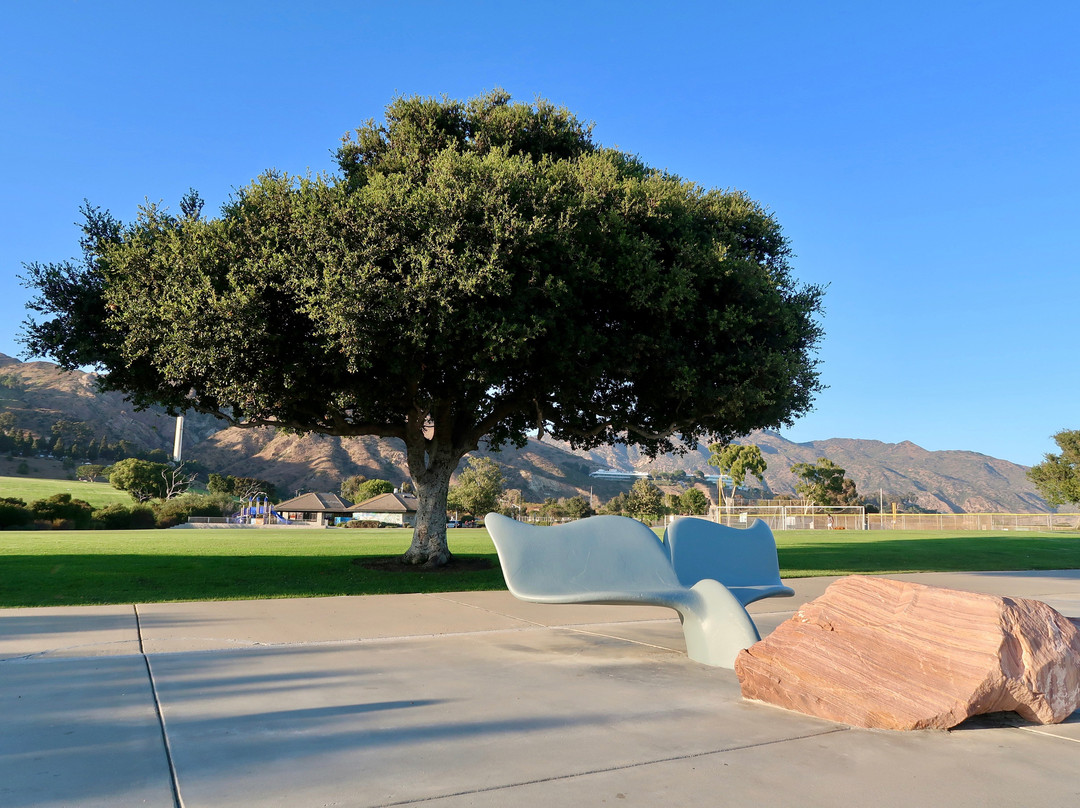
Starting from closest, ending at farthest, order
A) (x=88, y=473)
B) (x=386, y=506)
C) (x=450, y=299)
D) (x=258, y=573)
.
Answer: (x=450, y=299) < (x=258, y=573) < (x=386, y=506) < (x=88, y=473)

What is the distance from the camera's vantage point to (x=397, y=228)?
477 inches

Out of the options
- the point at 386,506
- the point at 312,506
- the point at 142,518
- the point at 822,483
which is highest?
the point at 822,483

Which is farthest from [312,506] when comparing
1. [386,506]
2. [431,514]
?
[431,514]

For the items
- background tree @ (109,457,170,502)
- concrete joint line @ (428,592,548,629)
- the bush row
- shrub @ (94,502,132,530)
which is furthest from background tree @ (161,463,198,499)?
concrete joint line @ (428,592,548,629)

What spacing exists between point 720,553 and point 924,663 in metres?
3.69

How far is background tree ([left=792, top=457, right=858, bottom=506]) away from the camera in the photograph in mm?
94625

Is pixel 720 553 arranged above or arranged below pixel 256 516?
above

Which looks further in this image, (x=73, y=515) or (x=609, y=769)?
(x=73, y=515)

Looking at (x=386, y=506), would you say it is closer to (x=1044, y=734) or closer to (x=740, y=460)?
(x=740, y=460)

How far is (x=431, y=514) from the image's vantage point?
1691 centimetres

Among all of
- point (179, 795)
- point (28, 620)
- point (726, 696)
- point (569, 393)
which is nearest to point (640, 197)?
point (569, 393)

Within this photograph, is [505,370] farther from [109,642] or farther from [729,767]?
[729,767]

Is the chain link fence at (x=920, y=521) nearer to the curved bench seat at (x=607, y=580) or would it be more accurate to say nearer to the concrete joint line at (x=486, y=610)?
the concrete joint line at (x=486, y=610)

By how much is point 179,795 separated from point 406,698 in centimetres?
206
